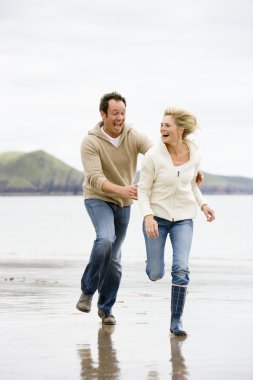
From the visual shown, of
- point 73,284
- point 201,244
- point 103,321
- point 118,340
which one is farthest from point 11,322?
point 201,244

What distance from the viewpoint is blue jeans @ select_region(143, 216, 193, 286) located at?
916cm

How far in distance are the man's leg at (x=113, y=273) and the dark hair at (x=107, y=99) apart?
1.02 meters

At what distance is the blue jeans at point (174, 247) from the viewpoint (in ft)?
30.1

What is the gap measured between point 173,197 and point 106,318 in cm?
146

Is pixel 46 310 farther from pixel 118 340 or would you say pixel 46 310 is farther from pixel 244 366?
pixel 244 366

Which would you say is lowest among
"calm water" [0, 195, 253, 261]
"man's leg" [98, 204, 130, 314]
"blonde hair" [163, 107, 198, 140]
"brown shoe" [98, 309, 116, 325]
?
"calm water" [0, 195, 253, 261]

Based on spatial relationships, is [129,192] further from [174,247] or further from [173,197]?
[174,247]

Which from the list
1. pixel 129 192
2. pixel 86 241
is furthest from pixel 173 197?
pixel 86 241

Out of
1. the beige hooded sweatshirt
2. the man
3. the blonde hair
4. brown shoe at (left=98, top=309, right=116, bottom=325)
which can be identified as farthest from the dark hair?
brown shoe at (left=98, top=309, right=116, bottom=325)

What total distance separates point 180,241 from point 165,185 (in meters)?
0.53

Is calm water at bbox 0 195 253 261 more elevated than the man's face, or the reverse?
the man's face

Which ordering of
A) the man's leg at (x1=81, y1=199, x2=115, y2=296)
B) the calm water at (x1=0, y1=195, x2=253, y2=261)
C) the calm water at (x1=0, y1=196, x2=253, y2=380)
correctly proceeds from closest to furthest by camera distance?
1. the calm water at (x1=0, y1=196, x2=253, y2=380)
2. the man's leg at (x1=81, y1=199, x2=115, y2=296)
3. the calm water at (x1=0, y1=195, x2=253, y2=261)

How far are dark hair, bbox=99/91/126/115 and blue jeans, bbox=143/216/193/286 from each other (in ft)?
3.82

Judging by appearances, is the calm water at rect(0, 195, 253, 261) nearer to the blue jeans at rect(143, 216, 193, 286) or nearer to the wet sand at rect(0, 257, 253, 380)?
the wet sand at rect(0, 257, 253, 380)
